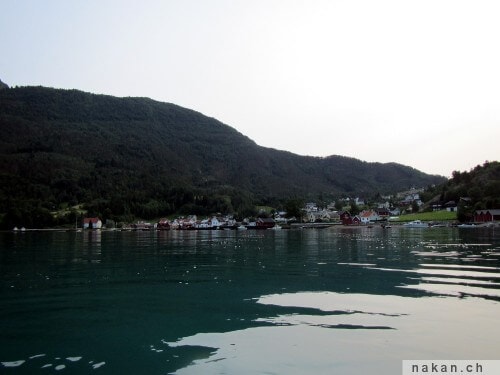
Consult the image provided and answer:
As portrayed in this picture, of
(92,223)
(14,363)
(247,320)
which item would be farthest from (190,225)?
(14,363)

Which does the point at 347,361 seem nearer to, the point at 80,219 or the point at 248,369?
the point at 248,369

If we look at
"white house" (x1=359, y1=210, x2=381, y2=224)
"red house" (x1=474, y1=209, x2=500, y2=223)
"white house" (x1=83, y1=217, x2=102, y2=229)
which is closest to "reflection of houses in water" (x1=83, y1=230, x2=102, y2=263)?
"red house" (x1=474, y1=209, x2=500, y2=223)

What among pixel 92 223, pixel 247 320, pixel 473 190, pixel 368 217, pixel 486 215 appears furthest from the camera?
pixel 368 217

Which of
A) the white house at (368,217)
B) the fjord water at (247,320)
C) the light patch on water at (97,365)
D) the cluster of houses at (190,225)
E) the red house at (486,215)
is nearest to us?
the light patch on water at (97,365)

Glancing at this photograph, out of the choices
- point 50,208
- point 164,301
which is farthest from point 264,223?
point 164,301

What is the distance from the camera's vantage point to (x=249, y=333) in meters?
13.9

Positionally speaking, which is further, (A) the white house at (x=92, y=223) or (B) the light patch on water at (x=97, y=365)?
(A) the white house at (x=92, y=223)

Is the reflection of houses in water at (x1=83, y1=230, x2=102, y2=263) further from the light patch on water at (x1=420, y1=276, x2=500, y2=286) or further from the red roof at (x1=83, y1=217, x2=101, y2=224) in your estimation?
the red roof at (x1=83, y1=217, x2=101, y2=224)

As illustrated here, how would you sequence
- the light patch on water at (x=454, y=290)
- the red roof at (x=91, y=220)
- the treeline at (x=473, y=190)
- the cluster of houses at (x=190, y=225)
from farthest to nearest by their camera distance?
the cluster of houses at (x=190, y=225), the red roof at (x=91, y=220), the treeline at (x=473, y=190), the light patch on water at (x=454, y=290)

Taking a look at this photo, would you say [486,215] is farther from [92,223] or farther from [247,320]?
[92,223]

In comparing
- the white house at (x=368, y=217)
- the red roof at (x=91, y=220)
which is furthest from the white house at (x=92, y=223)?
the white house at (x=368, y=217)

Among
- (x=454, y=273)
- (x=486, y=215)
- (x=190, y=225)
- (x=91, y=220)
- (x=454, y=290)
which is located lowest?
(x=454, y=290)

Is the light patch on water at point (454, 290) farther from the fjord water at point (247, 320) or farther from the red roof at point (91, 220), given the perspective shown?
the red roof at point (91, 220)

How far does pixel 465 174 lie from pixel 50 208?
→ 16880cm
